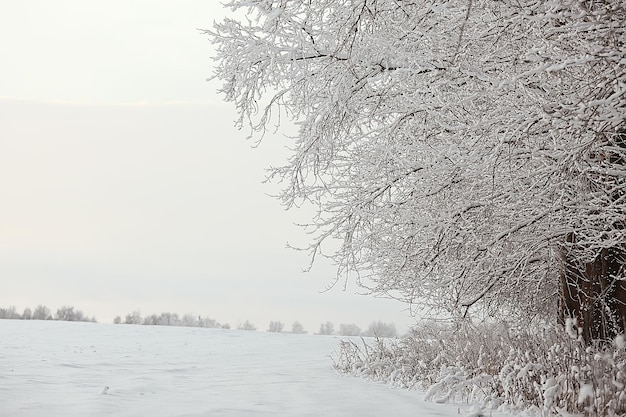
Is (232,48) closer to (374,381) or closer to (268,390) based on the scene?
(268,390)

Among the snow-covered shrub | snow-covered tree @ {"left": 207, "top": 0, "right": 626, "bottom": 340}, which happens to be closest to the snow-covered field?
the snow-covered shrub

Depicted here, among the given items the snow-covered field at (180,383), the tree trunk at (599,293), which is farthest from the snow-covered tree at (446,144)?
the snow-covered field at (180,383)

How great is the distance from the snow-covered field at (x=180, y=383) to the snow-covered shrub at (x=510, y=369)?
440 millimetres

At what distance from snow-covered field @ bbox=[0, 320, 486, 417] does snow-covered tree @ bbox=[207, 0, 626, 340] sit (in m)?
2.07

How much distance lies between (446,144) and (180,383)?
15.6 ft

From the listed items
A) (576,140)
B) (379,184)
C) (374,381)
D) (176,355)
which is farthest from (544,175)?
(176,355)

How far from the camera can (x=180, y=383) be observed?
850 cm

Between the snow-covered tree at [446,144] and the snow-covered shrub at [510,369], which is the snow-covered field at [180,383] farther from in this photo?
the snow-covered tree at [446,144]

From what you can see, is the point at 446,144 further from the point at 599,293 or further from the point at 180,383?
the point at 180,383

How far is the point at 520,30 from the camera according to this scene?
598cm

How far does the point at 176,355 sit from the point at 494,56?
10.8m

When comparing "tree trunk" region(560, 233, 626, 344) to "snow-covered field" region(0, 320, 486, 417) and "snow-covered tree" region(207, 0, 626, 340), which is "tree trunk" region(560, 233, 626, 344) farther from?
"snow-covered field" region(0, 320, 486, 417)

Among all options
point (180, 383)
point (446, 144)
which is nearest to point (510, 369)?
point (446, 144)

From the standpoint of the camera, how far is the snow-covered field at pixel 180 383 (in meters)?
5.73
